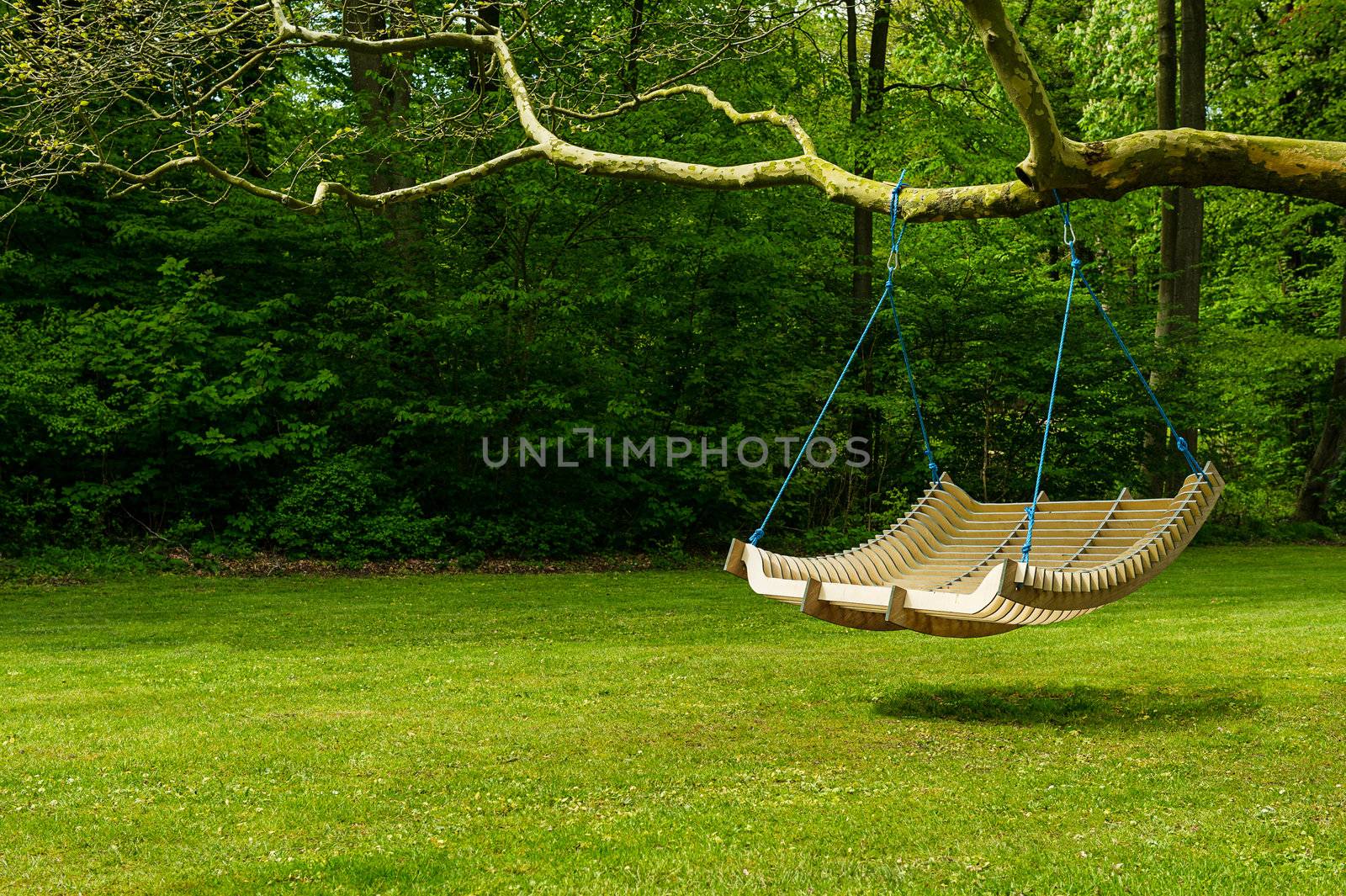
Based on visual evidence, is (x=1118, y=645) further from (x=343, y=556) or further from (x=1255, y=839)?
(x=343, y=556)

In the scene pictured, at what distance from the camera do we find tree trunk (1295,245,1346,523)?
20.5 m

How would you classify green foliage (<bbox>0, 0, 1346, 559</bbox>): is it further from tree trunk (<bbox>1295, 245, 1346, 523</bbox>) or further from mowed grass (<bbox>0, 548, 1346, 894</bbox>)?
mowed grass (<bbox>0, 548, 1346, 894</bbox>)

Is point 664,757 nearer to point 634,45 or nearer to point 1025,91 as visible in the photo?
point 1025,91

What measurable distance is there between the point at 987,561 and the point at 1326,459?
644 inches

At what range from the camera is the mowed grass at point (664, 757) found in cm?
405

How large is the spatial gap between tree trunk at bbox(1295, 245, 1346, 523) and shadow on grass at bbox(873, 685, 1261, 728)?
1561 centimetres

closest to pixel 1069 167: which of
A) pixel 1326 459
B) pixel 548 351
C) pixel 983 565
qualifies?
pixel 983 565

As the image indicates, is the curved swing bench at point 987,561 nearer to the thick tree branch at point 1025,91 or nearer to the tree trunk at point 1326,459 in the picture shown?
the thick tree branch at point 1025,91

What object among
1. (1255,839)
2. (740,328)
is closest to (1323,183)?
(1255,839)

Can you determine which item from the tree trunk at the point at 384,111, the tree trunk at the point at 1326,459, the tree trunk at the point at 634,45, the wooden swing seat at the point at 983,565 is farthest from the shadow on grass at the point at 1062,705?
the tree trunk at the point at 1326,459

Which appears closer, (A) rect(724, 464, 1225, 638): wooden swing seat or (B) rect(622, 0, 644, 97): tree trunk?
(A) rect(724, 464, 1225, 638): wooden swing seat

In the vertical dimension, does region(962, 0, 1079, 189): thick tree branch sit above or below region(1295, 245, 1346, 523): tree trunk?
above

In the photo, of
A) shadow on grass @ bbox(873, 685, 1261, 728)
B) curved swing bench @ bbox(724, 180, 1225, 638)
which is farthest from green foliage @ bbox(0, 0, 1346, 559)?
shadow on grass @ bbox(873, 685, 1261, 728)

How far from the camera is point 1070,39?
23.0 m
